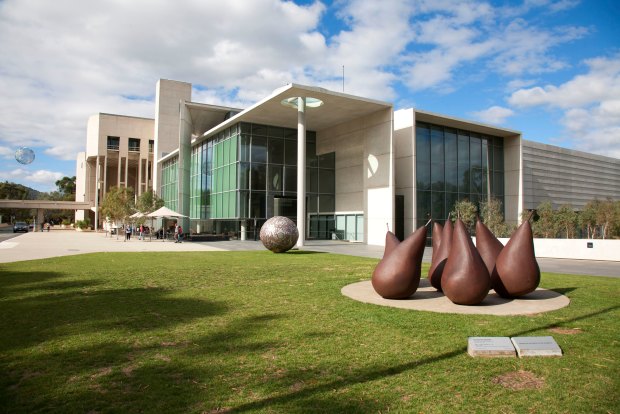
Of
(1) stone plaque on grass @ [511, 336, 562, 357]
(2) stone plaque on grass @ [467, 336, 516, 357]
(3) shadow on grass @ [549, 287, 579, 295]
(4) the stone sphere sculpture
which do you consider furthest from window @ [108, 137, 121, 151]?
(1) stone plaque on grass @ [511, 336, 562, 357]

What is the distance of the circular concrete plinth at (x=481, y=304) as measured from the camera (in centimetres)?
861

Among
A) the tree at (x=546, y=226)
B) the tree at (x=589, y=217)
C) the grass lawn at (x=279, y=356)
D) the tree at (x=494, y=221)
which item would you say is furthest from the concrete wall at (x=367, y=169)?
the grass lawn at (x=279, y=356)

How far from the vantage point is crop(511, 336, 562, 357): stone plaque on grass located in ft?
19.0

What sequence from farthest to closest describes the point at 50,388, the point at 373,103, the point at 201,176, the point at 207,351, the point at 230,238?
1. the point at 201,176
2. the point at 230,238
3. the point at 373,103
4. the point at 207,351
5. the point at 50,388

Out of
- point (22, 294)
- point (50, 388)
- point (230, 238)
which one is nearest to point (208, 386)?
point (50, 388)

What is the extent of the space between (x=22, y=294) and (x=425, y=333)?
30.2 feet

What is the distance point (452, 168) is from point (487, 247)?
28539mm

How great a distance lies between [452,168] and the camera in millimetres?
37438

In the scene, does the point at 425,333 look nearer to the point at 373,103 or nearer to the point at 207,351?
the point at 207,351

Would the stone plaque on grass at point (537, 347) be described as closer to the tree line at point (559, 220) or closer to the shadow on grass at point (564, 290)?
the shadow on grass at point (564, 290)

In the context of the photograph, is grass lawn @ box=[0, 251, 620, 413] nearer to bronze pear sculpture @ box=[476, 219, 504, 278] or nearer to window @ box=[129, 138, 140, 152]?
bronze pear sculpture @ box=[476, 219, 504, 278]

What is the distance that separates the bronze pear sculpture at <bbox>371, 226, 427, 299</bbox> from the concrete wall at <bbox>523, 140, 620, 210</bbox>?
38782mm

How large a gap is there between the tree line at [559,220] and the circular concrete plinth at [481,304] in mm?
18830

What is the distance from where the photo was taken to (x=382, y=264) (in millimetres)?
9766
